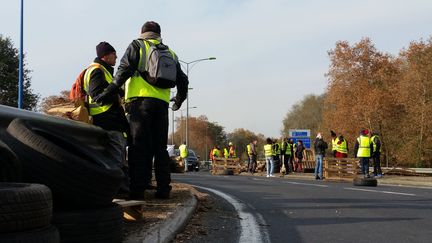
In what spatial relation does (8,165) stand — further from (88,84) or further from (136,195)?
(88,84)

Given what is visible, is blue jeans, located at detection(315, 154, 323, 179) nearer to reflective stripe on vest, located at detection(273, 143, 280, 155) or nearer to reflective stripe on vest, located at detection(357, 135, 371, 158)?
reflective stripe on vest, located at detection(357, 135, 371, 158)

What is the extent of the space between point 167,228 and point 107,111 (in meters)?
2.41

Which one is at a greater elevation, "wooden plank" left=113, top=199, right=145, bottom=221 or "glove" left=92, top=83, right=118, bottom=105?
"glove" left=92, top=83, right=118, bottom=105

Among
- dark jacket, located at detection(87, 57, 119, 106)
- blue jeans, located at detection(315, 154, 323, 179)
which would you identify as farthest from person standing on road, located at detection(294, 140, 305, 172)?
dark jacket, located at detection(87, 57, 119, 106)

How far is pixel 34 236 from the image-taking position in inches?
114

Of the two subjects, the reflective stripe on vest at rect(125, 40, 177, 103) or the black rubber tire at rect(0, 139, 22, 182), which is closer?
the black rubber tire at rect(0, 139, 22, 182)

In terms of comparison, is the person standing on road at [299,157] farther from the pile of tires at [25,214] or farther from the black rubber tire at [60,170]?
the pile of tires at [25,214]

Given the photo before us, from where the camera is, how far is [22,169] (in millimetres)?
3588

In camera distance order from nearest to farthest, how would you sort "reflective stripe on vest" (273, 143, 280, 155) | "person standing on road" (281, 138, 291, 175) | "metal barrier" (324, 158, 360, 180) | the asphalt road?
the asphalt road < "metal barrier" (324, 158, 360, 180) < "reflective stripe on vest" (273, 143, 280, 155) < "person standing on road" (281, 138, 291, 175)

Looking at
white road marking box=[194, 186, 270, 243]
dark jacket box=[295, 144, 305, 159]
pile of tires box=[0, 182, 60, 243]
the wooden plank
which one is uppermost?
dark jacket box=[295, 144, 305, 159]

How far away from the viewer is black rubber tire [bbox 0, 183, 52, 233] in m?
2.79

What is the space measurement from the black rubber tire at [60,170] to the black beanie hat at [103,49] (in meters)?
2.87

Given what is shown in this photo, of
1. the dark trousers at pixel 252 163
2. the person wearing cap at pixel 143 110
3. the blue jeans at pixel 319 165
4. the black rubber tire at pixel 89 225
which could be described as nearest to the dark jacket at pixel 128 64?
the person wearing cap at pixel 143 110

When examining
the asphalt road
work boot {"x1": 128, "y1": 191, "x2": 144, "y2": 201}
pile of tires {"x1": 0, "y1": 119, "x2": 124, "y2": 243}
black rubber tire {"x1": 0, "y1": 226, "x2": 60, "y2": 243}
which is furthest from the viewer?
work boot {"x1": 128, "y1": 191, "x2": 144, "y2": 201}
